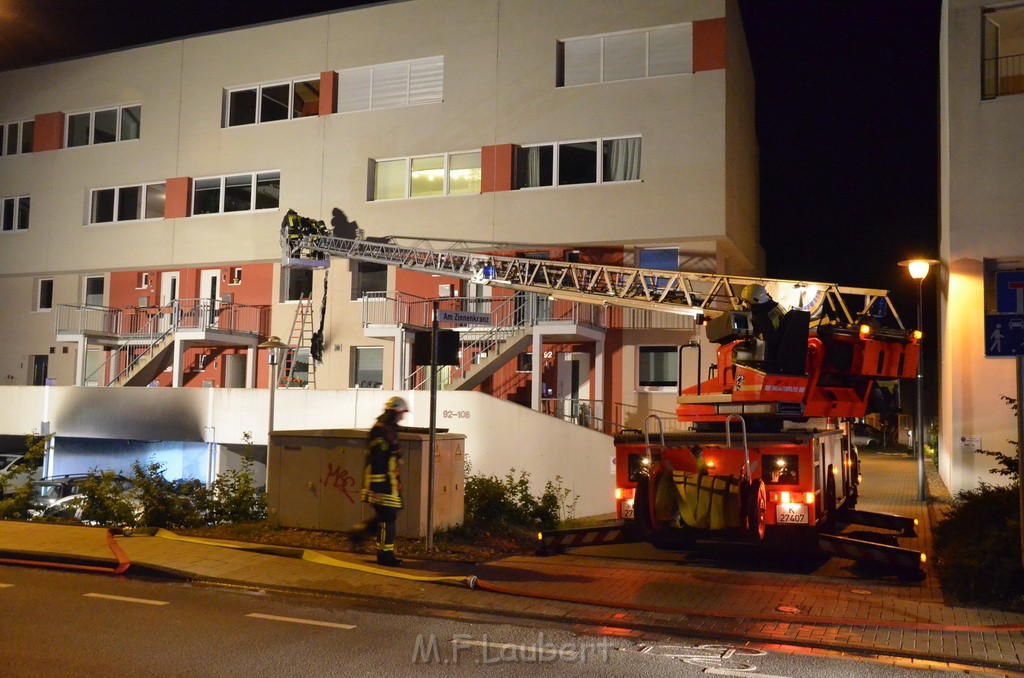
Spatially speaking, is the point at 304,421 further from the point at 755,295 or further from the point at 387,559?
the point at 755,295

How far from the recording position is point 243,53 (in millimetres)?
31297

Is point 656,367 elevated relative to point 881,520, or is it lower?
elevated

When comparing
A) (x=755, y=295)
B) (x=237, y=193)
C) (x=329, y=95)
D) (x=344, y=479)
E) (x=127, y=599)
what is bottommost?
(x=127, y=599)

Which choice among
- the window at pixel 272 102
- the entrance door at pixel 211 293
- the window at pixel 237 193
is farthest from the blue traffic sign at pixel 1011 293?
the entrance door at pixel 211 293

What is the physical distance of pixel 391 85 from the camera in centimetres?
2900

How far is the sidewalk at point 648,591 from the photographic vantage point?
785 cm

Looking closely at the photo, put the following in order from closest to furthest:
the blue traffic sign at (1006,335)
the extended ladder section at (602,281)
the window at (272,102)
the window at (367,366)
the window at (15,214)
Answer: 1. the blue traffic sign at (1006,335)
2. the extended ladder section at (602,281)
3. the window at (367,366)
4. the window at (272,102)
5. the window at (15,214)

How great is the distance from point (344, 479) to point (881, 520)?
26.8 feet

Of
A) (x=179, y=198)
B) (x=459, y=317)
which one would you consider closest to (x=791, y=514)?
(x=459, y=317)

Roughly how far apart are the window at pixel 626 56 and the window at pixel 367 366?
10009mm

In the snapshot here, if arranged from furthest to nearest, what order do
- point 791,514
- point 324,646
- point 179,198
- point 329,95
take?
point 179,198 → point 329,95 → point 791,514 → point 324,646

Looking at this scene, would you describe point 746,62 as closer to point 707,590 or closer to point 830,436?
point 830,436

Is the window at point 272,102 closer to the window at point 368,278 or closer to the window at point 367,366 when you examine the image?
the window at point 368,278

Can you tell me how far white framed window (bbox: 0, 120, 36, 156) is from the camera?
1417 inches
